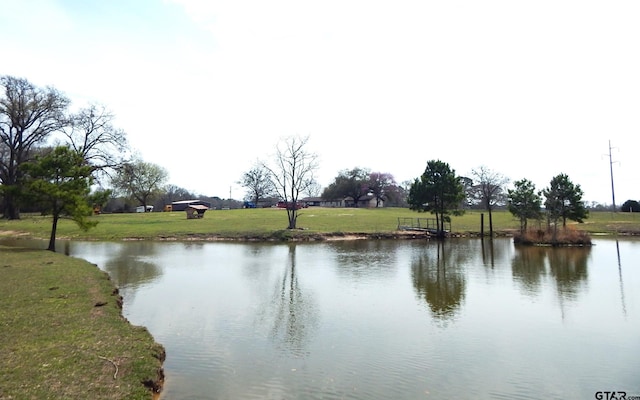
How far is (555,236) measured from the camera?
35.4 metres

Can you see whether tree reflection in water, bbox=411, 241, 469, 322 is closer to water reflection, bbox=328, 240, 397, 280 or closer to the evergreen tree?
water reflection, bbox=328, 240, 397, 280

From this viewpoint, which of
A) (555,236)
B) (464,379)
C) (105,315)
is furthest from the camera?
(555,236)

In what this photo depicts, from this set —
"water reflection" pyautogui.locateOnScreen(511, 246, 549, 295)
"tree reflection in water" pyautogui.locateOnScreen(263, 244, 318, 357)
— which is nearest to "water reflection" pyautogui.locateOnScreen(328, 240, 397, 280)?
"tree reflection in water" pyautogui.locateOnScreen(263, 244, 318, 357)

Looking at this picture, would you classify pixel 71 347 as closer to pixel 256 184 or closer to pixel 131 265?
pixel 131 265

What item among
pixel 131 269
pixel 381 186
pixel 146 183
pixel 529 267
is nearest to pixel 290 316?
pixel 131 269

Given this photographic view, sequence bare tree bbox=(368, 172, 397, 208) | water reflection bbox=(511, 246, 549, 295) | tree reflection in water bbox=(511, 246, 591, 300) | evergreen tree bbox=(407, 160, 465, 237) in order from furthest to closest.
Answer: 1. bare tree bbox=(368, 172, 397, 208)
2. evergreen tree bbox=(407, 160, 465, 237)
3. water reflection bbox=(511, 246, 549, 295)
4. tree reflection in water bbox=(511, 246, 591, 300)

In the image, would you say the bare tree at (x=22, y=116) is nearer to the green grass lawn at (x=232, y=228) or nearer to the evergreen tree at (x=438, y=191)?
the green grass lawn at (x=232, y=228)

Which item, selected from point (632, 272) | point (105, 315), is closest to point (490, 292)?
point (632, 272)

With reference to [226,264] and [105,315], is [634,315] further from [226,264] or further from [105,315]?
[226,264]

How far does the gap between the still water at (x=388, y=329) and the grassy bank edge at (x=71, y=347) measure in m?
0.62

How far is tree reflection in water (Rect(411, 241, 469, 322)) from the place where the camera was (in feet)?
43.4

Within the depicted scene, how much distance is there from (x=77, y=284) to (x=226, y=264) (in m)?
10.1

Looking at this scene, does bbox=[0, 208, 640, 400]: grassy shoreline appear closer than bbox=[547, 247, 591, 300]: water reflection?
Yes

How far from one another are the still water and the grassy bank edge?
62 centimetres
